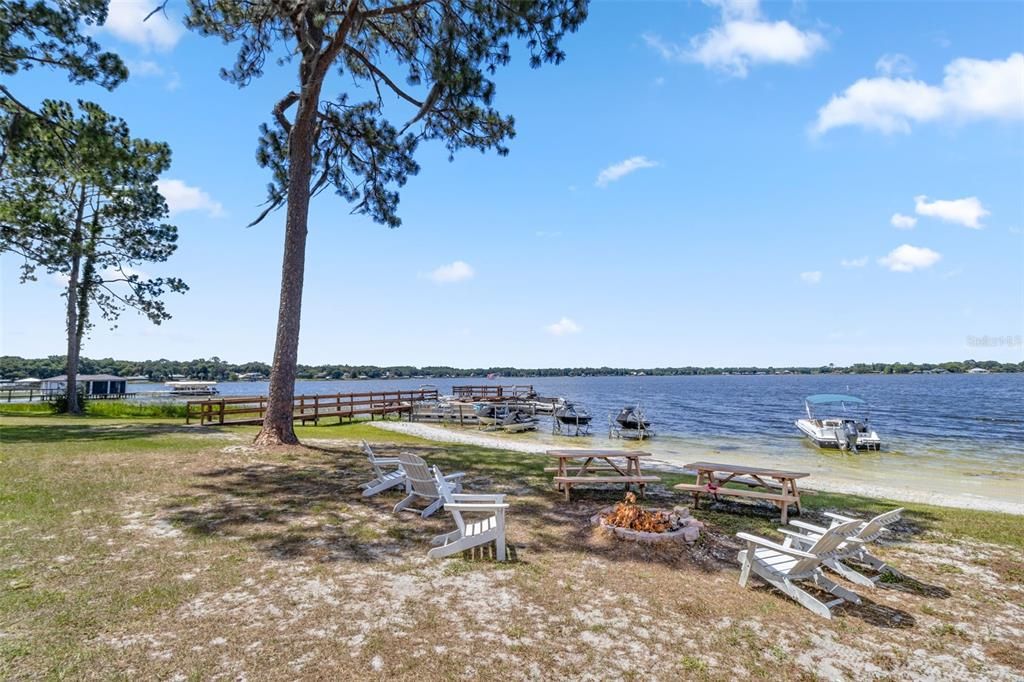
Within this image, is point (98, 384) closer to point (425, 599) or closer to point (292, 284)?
point (292, 284)

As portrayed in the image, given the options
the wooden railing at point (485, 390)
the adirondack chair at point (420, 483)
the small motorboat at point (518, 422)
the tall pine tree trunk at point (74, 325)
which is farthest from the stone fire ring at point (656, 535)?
the wooden railing at point (485, 390)

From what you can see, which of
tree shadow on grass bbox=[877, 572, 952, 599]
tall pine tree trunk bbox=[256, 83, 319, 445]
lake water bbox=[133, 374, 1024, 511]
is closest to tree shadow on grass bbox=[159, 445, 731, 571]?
tree shadow on grass bbox=[877, 572, 952, 599]

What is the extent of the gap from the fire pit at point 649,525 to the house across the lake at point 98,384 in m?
52.9

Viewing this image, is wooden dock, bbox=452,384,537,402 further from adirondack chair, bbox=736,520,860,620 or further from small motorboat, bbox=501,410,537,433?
adirondack chair, bbox=736,520,860,620

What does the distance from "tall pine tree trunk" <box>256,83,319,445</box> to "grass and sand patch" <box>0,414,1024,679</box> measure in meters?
3.95

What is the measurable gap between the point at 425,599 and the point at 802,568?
3465 millimetres

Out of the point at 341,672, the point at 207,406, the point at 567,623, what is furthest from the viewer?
the point at 207,406

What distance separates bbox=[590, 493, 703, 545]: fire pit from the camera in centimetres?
597

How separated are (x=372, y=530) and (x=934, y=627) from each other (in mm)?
5650

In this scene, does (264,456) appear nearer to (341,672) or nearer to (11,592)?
(11,592)

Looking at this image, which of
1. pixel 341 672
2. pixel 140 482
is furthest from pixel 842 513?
pixel 140 482

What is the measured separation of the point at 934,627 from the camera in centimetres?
435

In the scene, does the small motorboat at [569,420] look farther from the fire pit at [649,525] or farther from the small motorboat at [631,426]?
the fire pit at [649,525]

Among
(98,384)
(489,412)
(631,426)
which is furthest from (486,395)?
(98,384)
